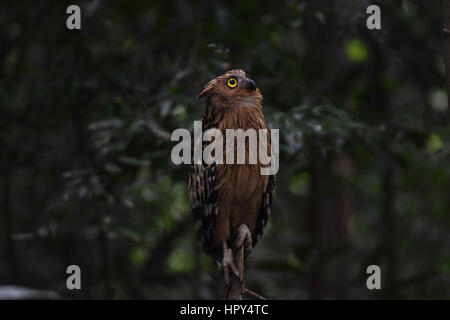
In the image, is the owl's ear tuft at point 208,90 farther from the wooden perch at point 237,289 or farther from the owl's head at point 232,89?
the wooden perch at point 237,289

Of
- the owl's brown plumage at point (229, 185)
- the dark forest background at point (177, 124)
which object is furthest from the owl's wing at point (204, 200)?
the dark forest background at point (177, 124)

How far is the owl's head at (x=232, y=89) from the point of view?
1.72 meters

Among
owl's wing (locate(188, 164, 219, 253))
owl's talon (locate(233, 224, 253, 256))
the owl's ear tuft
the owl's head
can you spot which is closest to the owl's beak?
the owl's head

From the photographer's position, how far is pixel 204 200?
7.02 feet

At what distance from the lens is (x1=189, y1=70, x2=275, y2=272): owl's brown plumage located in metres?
1.78

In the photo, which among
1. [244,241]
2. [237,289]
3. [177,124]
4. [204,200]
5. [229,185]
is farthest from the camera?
[177,124]

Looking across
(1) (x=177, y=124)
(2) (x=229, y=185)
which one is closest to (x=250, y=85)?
(2) (x=229, y=185)

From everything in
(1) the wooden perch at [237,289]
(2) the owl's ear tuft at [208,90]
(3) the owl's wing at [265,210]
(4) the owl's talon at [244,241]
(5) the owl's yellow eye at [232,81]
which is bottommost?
(1) the wooden perch at [237,289]

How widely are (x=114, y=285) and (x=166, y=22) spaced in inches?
91.2

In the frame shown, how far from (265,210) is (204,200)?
250 millimetres

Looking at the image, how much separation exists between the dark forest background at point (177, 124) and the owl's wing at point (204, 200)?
1.62 feet

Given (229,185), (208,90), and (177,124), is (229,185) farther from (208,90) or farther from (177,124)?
(177,124)

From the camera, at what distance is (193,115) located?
3.20 metres
